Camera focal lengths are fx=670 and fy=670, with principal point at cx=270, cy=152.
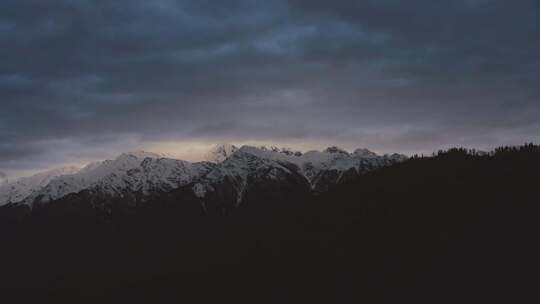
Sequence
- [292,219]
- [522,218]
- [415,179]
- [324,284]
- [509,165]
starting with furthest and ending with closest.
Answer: [292,219] → [415,179] → [324,284] → [509,165] → [522,218]

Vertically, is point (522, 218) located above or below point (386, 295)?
above

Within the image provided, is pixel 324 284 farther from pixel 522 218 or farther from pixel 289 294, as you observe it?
pixel 522 218

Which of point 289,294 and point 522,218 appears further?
point 289,294

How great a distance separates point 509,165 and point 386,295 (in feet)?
115

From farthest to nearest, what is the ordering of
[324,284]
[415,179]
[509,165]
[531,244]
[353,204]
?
[353,204] < [415,179] < [324,284] < [509,165] < [531,244]

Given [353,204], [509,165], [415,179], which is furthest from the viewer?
[353,204]

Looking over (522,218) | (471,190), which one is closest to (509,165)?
(471,190)

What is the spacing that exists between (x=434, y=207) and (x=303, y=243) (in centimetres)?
4105

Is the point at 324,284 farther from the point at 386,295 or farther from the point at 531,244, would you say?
the point at 531,244

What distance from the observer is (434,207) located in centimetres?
12888

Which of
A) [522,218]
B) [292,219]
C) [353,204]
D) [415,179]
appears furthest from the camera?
[292,219]

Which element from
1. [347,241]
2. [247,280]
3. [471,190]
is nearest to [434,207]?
[471,190]

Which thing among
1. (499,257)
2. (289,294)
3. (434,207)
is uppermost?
(434,207)

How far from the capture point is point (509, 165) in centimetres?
12312
